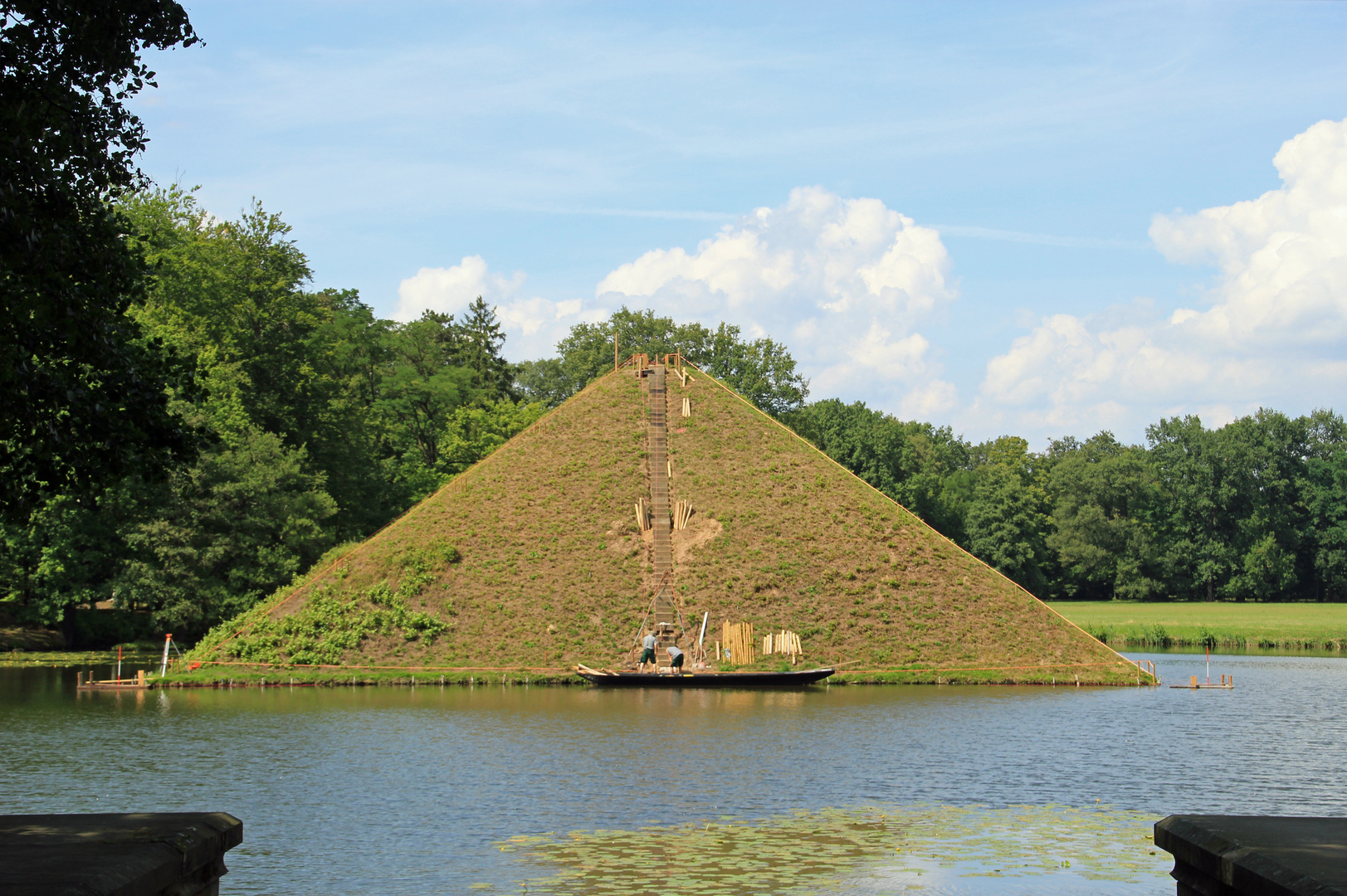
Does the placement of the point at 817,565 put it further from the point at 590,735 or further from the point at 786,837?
the point at 786,837

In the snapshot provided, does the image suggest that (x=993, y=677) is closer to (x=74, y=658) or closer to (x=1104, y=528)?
(x=74, y=658)

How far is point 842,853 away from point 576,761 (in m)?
8.59

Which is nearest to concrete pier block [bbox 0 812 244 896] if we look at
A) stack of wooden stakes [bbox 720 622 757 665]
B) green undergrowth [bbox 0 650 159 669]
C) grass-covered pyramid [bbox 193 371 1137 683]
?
grass-covered pyramid [bbox 193 371 1137 683]

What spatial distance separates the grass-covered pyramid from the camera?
40469mm

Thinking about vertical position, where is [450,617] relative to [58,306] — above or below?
below

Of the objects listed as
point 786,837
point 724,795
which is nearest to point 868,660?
point 724,795

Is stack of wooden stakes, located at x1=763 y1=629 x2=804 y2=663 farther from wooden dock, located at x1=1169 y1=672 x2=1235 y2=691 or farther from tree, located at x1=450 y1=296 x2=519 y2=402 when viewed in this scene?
tree, located at x1=450 y1=296 x2=519 y2=402

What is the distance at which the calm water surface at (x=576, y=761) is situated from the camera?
1608 cm

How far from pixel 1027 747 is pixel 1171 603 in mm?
81406

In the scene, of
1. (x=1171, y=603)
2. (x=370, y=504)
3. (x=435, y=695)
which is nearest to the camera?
(x=435, y=695)

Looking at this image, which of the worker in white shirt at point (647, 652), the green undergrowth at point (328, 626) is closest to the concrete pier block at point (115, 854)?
the worker in white shirt at point (647, 652)

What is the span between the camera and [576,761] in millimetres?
22250

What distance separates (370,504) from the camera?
63062 millimetres

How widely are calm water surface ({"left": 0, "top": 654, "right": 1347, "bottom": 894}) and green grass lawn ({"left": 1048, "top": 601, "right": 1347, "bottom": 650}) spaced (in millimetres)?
23982
